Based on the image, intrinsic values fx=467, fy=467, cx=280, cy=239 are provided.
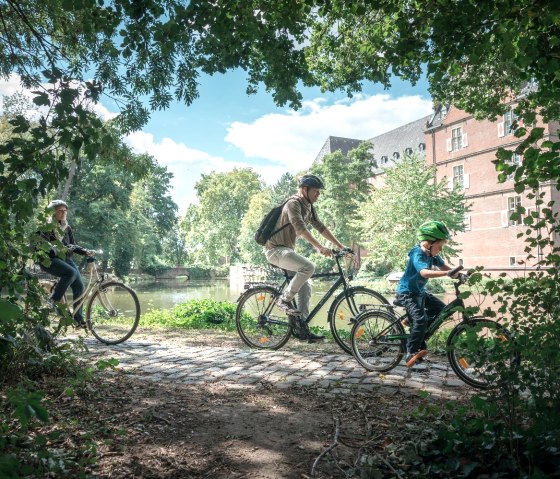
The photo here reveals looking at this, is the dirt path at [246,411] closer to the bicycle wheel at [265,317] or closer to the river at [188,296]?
the bicycle wheel at [265,317]

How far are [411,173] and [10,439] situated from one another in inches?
1204

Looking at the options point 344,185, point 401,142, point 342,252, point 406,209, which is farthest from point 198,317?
point 401,142

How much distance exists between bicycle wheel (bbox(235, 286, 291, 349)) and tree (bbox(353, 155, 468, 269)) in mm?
24051

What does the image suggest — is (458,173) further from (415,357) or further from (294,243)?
(415,357)

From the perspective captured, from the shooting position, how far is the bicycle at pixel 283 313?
5726mm

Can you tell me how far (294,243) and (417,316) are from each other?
2083 millimetres

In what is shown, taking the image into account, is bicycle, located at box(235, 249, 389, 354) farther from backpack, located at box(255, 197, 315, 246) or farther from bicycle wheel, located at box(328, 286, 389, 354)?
backpack, located at box(255, 197, 315, 246)

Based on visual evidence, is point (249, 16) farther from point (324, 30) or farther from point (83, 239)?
point (83, 239)

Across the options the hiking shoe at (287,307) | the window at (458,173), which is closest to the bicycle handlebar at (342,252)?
the hiking shoe at (287,307)

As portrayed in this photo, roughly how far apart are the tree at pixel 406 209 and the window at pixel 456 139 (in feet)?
41.8

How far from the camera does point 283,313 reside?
6535 millimetres

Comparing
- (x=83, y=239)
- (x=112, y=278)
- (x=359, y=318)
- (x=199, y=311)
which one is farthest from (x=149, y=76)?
(x=83, y=239)

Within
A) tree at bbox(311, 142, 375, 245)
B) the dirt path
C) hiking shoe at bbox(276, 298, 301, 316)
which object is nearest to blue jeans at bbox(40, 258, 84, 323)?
the dirt path

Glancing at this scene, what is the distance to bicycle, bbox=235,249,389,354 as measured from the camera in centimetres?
573
